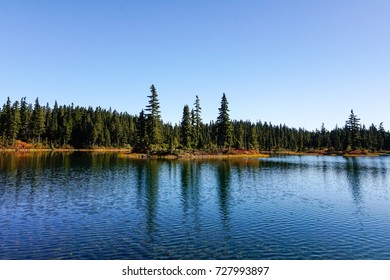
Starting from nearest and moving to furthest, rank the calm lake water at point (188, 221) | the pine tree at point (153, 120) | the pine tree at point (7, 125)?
the calm lake water at point (188, 221)
the pine tree at point (153, 120)
the pine tree at point (7, 125)

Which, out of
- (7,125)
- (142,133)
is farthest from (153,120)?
(7,125)

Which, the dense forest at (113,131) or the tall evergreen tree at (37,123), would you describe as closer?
the dense forest at (113,131)

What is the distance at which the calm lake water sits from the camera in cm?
1948

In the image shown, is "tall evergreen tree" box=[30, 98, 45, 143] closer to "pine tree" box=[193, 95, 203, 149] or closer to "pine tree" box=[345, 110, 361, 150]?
"pine tree" box=[193, 95, 203, 149]

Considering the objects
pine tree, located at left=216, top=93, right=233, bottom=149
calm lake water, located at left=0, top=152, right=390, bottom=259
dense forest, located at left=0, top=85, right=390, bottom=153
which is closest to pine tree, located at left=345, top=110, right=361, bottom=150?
dense forest, located at left=0, top=85, right=390, bottom=153

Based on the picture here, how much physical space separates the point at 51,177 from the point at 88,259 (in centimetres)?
3619

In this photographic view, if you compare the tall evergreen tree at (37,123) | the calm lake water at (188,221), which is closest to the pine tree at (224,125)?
the calm lake water at (188,221)

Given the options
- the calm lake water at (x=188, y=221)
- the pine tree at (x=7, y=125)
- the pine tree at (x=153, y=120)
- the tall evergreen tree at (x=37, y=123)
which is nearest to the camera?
the calm lake water at (x=188, y=221)

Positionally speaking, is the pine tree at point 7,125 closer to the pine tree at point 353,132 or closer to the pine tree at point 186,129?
the pine tree at point 186,129

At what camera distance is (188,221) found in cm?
2633

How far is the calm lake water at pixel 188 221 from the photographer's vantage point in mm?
19484
